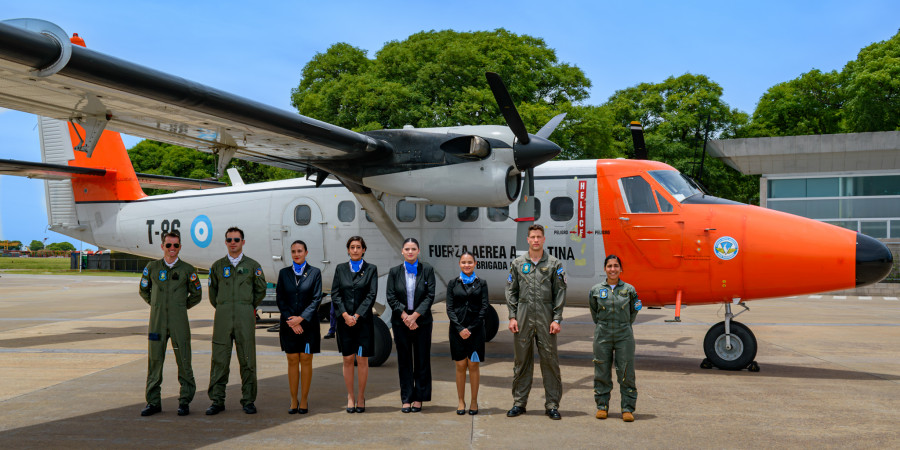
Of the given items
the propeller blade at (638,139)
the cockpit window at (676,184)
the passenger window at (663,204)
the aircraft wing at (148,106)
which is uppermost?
the propeller blade at (638,139)

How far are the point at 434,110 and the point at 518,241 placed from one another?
1934cm

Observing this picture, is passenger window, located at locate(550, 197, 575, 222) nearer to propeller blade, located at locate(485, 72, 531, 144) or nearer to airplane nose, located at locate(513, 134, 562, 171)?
airplane nose, located at locate(513, 134, 562, 171)

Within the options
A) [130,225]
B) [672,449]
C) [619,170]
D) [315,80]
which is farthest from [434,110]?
[672,449]

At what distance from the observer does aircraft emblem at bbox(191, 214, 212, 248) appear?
12.0m

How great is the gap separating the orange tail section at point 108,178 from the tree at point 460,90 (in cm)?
1290

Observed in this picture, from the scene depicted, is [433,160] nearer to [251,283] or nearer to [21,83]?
[251,283]

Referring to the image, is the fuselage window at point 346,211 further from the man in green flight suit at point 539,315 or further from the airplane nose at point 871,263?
the airplane nose at point 871,263

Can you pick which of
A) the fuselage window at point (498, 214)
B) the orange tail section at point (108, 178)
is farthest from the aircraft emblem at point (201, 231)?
the fuselage window at point (498, 214)

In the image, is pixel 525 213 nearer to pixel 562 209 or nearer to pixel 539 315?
pixel 562 209

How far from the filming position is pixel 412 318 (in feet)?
21.2

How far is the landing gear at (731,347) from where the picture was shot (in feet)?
29.0

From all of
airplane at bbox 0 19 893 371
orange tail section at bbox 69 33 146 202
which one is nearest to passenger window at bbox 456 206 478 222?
airplane at bbox 0 19 893 371

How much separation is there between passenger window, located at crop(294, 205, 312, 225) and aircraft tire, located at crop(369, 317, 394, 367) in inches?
109

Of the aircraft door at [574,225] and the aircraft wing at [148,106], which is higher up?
the aircraft wing at [148,106]
